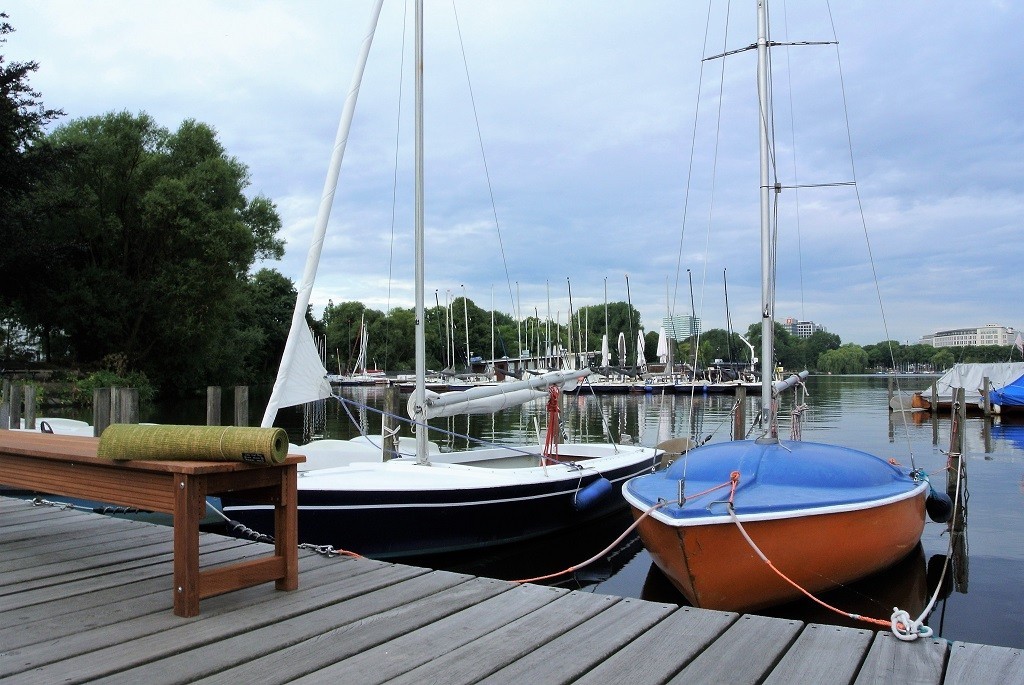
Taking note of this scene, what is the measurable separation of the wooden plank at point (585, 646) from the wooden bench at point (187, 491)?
155 cm

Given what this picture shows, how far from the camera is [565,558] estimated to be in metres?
11.4

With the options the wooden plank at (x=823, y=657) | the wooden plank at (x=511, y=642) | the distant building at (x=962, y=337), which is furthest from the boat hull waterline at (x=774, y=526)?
the distant building at (x=962, y=337)

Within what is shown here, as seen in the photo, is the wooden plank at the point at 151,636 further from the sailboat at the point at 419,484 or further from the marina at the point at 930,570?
the marina at the point at 930,570

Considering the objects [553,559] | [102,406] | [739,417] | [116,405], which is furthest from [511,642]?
[739,417]

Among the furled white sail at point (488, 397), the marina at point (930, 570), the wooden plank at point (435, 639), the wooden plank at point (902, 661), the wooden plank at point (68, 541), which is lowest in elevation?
the marina at point (930, 570)

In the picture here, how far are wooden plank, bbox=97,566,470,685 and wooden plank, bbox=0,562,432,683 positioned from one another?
68mm

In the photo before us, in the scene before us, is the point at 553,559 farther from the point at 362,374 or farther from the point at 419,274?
the point at 362,374

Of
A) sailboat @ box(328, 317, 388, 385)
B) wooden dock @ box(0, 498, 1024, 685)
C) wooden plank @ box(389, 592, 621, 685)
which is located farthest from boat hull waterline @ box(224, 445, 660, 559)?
sailboat @ box(328, 317, 388, 385)

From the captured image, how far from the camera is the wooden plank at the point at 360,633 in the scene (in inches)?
127

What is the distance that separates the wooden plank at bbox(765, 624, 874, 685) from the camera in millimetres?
3244

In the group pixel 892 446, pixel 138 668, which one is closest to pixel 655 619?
pixel 138 668

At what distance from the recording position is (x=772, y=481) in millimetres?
8258

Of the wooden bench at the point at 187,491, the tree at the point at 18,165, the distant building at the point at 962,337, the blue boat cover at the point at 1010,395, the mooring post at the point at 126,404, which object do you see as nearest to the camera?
the wooden bench at the point at 187,491

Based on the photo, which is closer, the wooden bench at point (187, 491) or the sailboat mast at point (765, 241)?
the wooden bench at point (187, 491)
